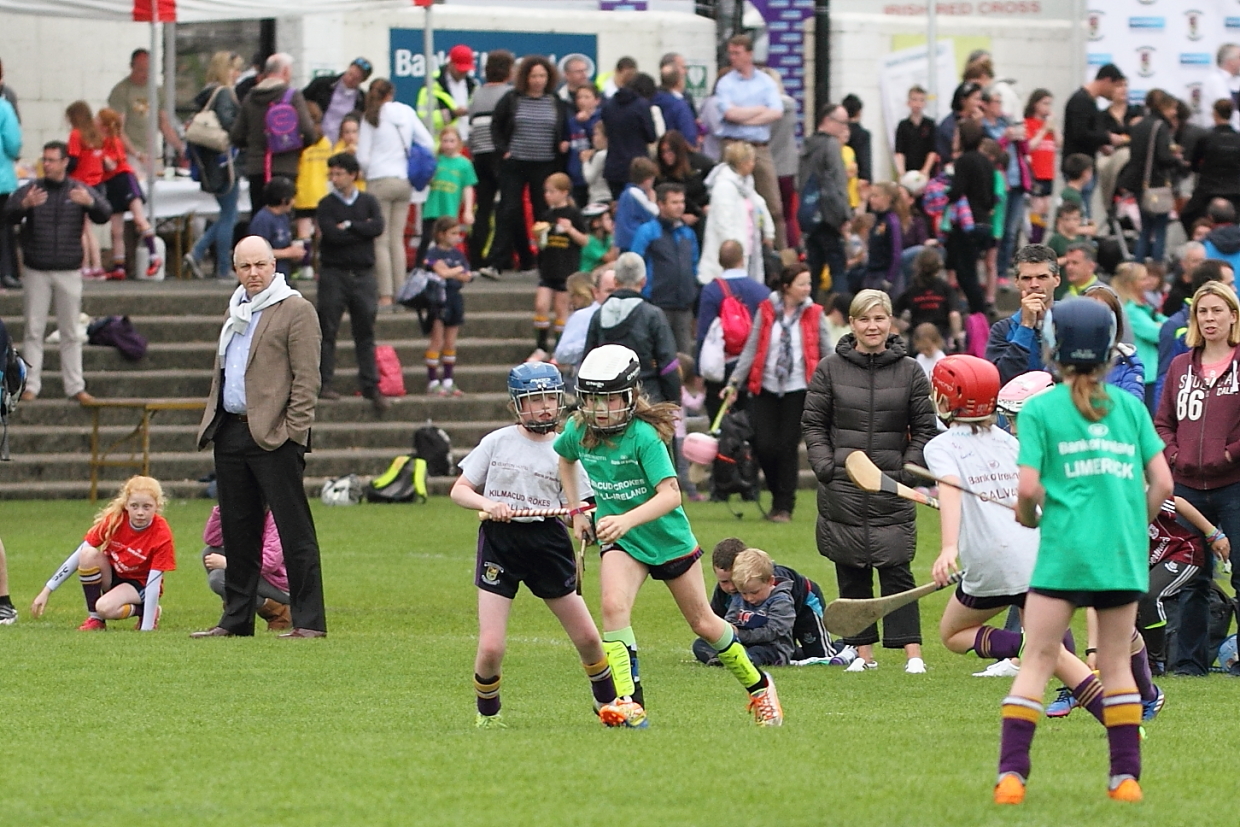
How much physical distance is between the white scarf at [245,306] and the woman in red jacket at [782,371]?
561 cm

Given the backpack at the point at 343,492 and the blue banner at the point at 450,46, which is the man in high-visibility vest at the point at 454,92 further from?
the backpack at the point at 343,492

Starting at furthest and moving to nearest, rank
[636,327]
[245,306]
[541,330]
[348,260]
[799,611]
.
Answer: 1. [541,330]
2. [348,260]
3. [636,327]
4. [245,306]
5. [799,611]

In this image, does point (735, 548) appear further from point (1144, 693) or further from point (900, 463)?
point (1144, 693)

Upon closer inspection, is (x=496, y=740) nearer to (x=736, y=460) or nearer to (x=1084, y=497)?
(x=1084, y=497)

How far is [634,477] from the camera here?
8.59m

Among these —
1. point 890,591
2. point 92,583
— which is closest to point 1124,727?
point 890,591

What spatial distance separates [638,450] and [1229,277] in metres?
6.44

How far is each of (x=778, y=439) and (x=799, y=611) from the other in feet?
20.3

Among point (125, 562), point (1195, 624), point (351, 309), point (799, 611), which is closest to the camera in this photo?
point (1195, 624)

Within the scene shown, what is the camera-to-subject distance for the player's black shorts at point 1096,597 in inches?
269

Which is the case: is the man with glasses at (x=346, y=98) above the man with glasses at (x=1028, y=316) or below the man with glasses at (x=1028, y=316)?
above

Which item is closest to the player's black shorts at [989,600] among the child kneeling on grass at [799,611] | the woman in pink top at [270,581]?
the child kneeling on grass at [799,611]

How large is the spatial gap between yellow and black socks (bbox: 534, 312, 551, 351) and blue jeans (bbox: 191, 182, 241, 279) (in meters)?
3.40

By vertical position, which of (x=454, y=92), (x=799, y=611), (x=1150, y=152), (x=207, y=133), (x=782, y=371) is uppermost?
(x=454, y=92)
